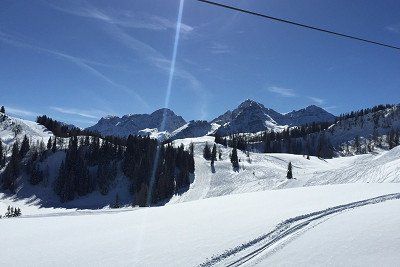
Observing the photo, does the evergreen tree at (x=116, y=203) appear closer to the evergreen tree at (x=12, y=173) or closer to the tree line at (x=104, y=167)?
the tree line at (x=104, y=167)

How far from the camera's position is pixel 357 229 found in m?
12.6

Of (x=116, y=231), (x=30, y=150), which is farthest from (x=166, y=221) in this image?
(x=30, y=150)

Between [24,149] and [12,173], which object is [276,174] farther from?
[24,149]

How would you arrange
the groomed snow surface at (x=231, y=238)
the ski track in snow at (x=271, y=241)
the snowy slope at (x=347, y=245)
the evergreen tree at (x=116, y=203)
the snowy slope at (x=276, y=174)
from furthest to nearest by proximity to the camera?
1. the evergreen tree at (x=116, y=203)
2. the snowy slope at (x=276, y=174)
3. the ski track in snow at (x=271, y=241)
4. the groomed snow surface at (x=231, y=238)
5. the snowy slope at (x=347, y=245)

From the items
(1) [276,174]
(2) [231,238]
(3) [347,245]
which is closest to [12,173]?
(1) [276,174]

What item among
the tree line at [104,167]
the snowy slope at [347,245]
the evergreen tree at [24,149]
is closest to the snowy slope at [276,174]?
the tree line at [104,167]

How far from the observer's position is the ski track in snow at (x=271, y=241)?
10609 millimetres

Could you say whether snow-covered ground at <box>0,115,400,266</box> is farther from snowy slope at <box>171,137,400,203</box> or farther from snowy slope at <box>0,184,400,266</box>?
snowy slope at <box>171,137,400,203</box>

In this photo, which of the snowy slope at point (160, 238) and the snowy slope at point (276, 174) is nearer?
the snowy slope at point (160, 238)

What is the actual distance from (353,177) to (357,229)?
56736 mm

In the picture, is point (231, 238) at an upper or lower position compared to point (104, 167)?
upper

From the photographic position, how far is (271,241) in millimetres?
12266

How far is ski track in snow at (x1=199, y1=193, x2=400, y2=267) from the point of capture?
418 inches

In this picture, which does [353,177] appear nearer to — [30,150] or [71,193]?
[71,193]
